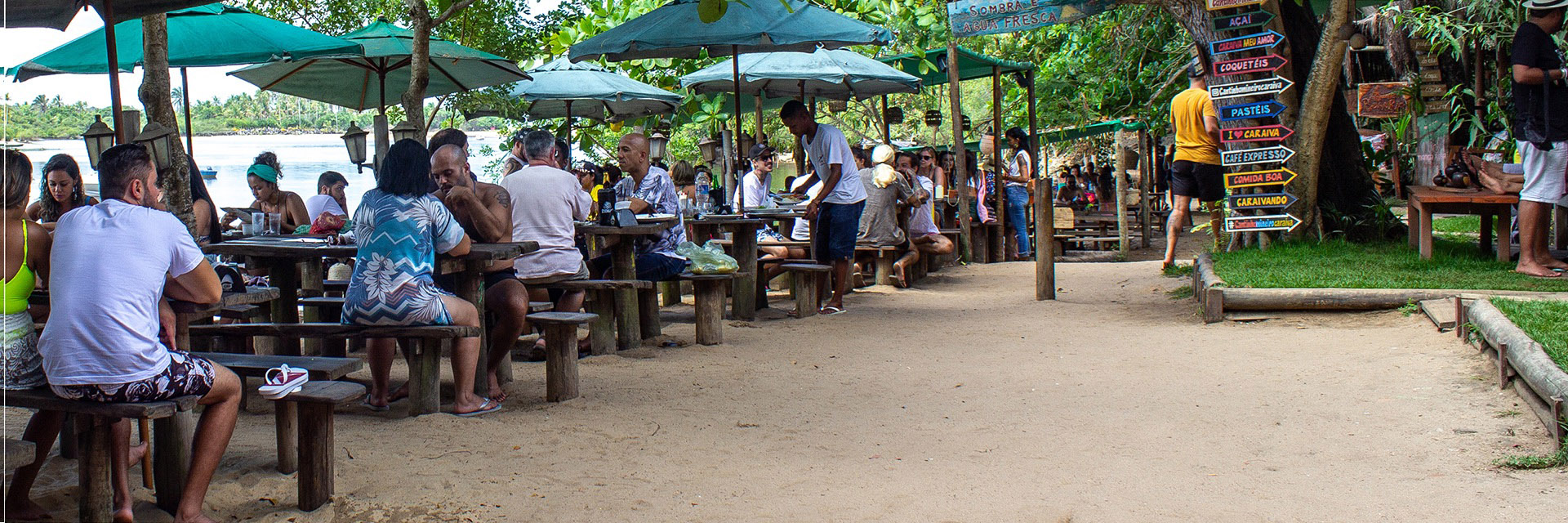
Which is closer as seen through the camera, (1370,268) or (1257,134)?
(1370,268)

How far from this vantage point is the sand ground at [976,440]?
3504 mm

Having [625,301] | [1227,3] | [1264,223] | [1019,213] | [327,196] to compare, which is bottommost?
[625,301]

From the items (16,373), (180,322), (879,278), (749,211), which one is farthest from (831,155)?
(16,373)

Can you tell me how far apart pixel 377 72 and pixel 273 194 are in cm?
222

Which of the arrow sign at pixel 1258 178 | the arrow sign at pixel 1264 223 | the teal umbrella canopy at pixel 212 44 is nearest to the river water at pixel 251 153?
the teal umbrella canopy at pixel 212 44

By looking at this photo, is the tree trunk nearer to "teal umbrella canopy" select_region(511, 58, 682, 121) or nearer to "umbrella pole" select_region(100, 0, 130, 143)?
"umbrella pole" select_region(100, 0, 130, 143)

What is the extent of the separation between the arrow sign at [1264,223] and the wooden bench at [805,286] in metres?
3.12

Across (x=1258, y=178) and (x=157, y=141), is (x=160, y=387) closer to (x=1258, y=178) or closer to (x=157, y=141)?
(x=157, y=141)

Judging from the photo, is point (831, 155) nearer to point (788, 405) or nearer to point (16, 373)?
point (788, 405)

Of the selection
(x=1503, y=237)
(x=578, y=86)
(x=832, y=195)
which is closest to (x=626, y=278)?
(x=832, y=195)

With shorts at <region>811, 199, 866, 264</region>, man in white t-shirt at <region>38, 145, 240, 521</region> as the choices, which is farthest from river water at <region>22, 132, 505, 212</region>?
shorts at <region>811, 199, 866, 264</region>

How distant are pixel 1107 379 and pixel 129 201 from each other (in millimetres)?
4080

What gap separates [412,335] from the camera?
439 cm

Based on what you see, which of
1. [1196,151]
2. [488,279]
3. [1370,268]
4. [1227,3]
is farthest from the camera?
[1196,151]
